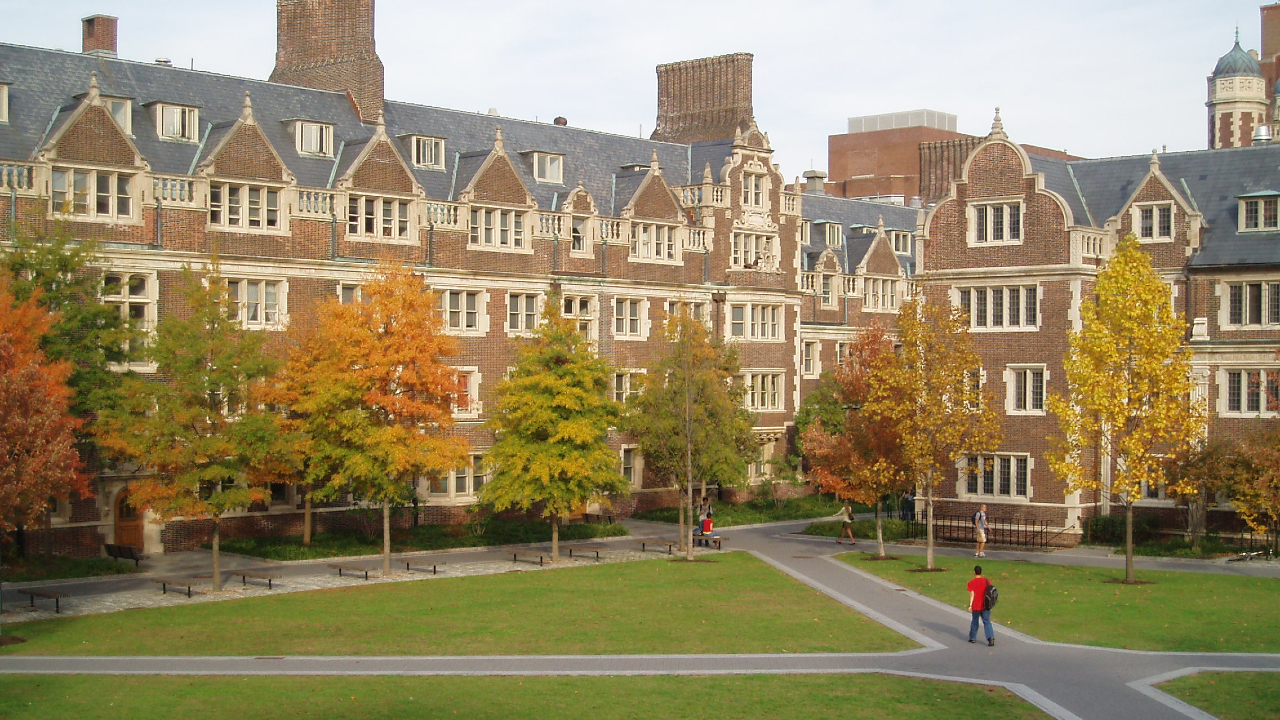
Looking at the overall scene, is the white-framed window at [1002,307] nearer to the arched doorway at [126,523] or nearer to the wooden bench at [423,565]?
the wooden bench at [423,565]

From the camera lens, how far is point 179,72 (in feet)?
165

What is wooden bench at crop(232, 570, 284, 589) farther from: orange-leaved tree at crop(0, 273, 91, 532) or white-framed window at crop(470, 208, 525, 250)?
white-framed window at crop(470, 208, 525, 250)

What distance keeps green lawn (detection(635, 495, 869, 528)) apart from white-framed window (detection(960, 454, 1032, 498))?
10424mm

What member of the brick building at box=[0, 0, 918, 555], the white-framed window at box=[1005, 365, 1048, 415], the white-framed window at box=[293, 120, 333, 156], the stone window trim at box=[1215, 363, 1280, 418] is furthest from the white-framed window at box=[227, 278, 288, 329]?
the stone window trim at box=[1215, 363, 1280, 418]

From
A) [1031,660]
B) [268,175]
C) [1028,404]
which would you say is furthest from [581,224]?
[1031,660]

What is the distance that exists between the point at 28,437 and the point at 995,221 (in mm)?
35807

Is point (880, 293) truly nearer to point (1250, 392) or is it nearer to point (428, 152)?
point (1250, 392)

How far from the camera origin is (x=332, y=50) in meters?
56.3

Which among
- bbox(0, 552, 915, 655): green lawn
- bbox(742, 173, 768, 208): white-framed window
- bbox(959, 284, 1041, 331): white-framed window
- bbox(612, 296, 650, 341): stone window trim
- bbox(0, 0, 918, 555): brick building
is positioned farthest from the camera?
bbox(742, 173, 768, 208): white-framed window

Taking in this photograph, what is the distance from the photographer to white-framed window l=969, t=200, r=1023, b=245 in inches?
2057

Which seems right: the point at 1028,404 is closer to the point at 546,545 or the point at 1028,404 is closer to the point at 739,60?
the point at 546,545

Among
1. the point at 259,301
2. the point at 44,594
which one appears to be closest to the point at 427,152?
the point at 259,301

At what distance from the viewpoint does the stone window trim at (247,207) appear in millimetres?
47094

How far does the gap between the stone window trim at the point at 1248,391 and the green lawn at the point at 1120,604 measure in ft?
35.0
